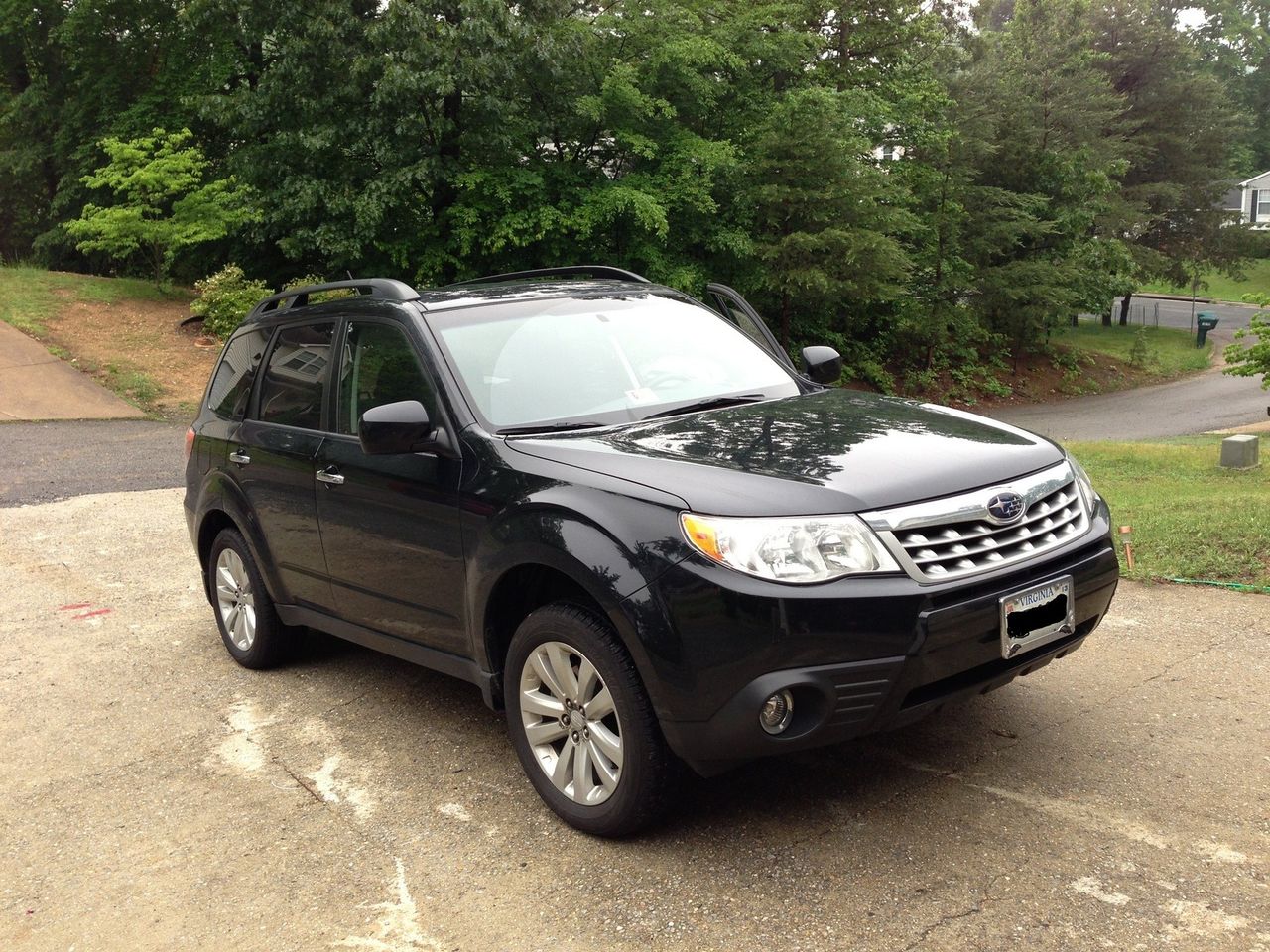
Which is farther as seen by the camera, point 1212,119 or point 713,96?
point 1212,119

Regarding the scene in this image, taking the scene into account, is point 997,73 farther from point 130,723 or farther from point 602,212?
point 130,723

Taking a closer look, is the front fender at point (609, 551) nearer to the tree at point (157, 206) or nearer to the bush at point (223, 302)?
the bush at point (223, 302)

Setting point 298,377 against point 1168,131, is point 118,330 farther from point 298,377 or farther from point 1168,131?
point 1168,131

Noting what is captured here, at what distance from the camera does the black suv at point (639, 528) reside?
3322 millimetres

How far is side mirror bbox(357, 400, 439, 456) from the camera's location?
409cm

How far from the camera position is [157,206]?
23938 millimetres

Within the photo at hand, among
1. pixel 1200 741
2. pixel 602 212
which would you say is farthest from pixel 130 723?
pixel 602 212

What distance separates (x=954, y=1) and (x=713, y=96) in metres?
29.7

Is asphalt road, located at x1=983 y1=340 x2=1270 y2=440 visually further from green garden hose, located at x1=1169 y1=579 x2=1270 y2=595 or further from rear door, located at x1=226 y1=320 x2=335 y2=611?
rear door, located at x1=226 y1=320 x2=335 y2=611

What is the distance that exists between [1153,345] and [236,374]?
45.1 meters

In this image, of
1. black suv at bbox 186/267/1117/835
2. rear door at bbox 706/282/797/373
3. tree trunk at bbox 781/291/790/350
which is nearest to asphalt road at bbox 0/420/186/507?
rear door at bbox 706/282/797/373

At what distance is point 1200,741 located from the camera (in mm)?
4273

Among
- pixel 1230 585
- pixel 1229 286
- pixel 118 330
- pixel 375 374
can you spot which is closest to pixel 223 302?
pixel 118 330

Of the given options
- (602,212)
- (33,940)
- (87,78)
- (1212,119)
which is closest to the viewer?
(33,940)
